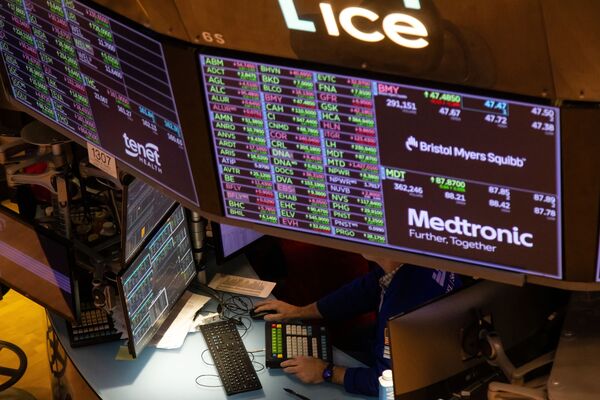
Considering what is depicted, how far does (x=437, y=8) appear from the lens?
190cm

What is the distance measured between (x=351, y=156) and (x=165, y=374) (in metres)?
1.70

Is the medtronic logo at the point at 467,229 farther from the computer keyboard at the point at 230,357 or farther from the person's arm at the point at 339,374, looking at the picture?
the computer keyboard at the point at 230,357

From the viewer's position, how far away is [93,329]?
3.79 m

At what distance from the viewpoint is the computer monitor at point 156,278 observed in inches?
137

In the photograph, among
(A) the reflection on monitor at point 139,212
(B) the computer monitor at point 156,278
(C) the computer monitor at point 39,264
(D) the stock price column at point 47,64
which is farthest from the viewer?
(C) the computer monitor at point 39,264

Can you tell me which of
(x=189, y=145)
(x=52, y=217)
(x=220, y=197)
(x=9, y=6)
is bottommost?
(x=52, y=217)

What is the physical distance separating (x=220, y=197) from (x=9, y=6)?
39.4 inches

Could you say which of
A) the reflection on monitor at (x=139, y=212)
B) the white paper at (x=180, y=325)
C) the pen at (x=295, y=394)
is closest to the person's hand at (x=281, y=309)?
the white paper at (x=180, y=325)

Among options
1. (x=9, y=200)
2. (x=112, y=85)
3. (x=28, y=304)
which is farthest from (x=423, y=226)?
(x=9, y=200)

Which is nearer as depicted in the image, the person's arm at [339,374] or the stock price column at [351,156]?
the stock price column at [351,156]

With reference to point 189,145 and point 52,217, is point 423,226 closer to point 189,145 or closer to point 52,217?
point 189,145

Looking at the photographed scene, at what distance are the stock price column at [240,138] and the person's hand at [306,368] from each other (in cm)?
113

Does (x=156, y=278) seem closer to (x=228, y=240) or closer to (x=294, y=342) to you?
(x=228, y=240)

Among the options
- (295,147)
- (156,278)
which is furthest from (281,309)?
(295,147)
